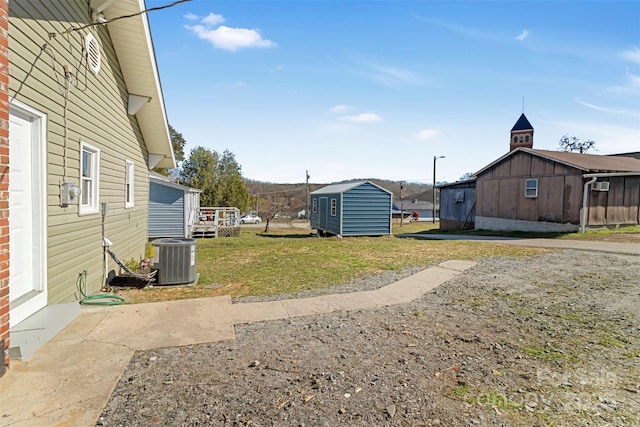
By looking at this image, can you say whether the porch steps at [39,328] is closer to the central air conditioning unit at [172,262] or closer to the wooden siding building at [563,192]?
the central air conditioning unit at [172,262]

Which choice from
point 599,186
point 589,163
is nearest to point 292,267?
point 599,186

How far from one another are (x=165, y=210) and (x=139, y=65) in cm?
1032

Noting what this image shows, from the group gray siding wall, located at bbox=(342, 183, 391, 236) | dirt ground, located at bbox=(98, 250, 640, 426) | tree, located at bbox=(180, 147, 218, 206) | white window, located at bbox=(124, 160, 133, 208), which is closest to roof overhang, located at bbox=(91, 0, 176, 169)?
white window, located at bbox=(124, 160, 133, 208)

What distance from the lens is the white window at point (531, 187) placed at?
1839cm

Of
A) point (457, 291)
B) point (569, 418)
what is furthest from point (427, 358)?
point (457, 291)

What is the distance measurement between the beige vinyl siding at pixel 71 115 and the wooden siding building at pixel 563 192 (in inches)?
712

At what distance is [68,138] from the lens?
526 centimetres

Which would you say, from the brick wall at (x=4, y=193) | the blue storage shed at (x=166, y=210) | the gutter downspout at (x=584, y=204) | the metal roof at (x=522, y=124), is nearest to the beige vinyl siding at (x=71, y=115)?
the brick wall at (x=4, y=193)

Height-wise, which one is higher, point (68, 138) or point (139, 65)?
point (139, 65)

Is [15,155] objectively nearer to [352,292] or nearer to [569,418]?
[352,292]

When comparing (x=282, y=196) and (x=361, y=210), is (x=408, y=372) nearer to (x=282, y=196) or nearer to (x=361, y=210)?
(x=361, y=210)

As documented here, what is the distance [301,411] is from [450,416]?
109 centimetres

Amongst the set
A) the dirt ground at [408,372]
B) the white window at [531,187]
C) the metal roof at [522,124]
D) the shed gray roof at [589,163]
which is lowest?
the dirt ground at [408,372]

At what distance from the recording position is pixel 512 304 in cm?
539
